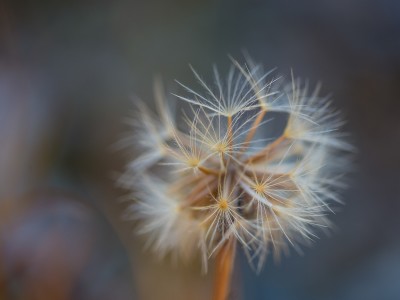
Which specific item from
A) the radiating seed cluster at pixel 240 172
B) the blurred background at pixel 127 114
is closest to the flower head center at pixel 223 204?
the radiating seed cluster at pixel 240 172

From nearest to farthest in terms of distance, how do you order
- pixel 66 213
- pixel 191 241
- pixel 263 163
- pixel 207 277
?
pixel 263 163, pixel 191 241, pixel 207 277, pixel 66 213

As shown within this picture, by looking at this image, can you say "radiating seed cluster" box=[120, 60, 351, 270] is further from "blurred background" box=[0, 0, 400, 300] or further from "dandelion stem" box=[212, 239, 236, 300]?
"blurred background" box=[0, 0, 400, 300]

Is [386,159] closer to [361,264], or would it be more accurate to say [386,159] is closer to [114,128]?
[361,264]

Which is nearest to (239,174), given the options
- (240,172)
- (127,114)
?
(240,172)

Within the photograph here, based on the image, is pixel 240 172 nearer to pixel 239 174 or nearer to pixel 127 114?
pixel 239 174

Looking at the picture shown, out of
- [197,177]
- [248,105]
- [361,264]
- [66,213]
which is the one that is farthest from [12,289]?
[361,264]

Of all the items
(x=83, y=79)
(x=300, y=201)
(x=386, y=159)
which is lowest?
(x=300, y=201)
